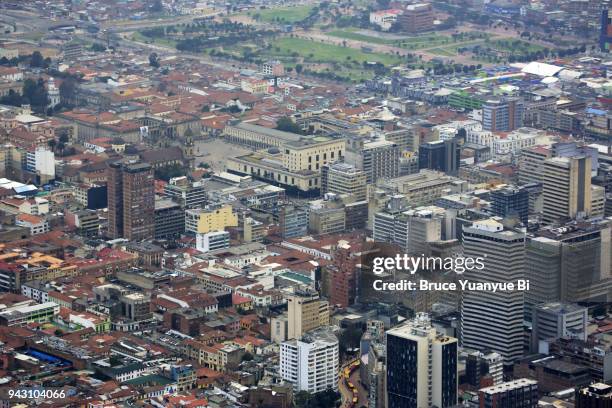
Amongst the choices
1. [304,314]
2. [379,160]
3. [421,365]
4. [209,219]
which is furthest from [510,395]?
[379,160]

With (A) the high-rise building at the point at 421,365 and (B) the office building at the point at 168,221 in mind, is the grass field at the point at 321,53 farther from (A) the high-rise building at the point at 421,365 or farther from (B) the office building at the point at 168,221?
(A) the high-rise building at the point at 421,365

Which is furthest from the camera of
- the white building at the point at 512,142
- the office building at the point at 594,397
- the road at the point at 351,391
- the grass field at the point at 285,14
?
the grass field at the point at 285,14

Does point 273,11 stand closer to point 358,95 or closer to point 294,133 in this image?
point 358,95

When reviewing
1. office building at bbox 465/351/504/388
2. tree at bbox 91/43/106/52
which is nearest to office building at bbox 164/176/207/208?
office building at bbox 465/351/504/388

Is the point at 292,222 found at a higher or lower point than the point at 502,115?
lower

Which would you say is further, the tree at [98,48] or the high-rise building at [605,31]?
the high-rise building at [605,31]

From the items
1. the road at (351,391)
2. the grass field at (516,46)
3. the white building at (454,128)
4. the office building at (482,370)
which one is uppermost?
the grass field at (516,46)

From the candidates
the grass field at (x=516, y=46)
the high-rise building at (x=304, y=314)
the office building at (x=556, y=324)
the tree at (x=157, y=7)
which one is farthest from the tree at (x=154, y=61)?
the office building at (x=556, y=324)

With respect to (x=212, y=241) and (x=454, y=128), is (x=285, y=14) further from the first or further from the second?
(x=212, y=241)
